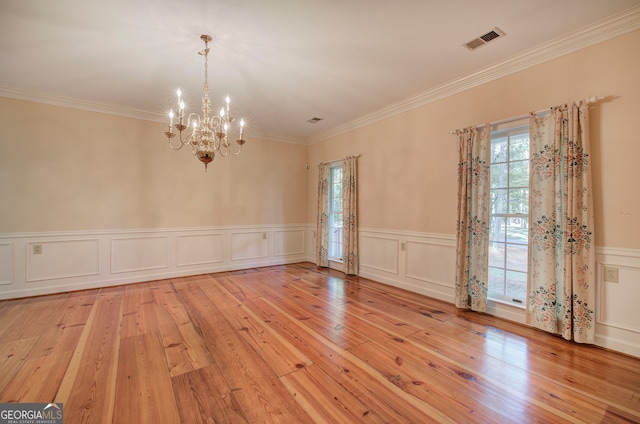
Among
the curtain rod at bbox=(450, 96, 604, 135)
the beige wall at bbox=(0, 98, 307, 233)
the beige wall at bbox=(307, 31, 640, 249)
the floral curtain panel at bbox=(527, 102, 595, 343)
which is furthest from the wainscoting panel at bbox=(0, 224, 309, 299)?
the floral curtain panel at bbox=(527, 102, 595, 343)

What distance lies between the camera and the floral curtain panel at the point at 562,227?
2438 millimetres

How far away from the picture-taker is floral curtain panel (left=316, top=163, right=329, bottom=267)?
18.8ft

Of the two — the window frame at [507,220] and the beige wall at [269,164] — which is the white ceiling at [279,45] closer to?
the beige wall at [269,164]

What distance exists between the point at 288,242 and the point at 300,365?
162 inches

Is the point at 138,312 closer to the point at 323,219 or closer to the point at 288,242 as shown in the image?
the point at 288,242

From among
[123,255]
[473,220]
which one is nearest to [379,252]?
[473,220]

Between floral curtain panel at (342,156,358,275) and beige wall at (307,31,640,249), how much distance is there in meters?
0.14

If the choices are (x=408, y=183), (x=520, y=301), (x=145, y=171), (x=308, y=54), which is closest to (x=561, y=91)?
(x=408, y=183)

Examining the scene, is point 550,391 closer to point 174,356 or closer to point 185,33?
point 174,356

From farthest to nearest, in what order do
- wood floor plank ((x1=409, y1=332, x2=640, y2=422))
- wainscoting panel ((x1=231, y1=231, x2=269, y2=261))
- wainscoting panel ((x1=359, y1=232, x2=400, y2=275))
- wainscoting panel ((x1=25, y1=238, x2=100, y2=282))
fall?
wainscoting panel ((x1=231, y1=231, x2=269, y2=261)) < wainscoting panel ((x1=359, y1=232, x2=400, y2=275)) < wainscoting panel ((x1=25, y1=238, x2=100, y2=282)) < wood floor plank ((x1=409, y1=332, x2=640, y2=422))

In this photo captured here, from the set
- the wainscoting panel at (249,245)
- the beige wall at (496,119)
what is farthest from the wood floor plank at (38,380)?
the beige wall at (496,119)

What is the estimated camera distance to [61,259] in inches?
159

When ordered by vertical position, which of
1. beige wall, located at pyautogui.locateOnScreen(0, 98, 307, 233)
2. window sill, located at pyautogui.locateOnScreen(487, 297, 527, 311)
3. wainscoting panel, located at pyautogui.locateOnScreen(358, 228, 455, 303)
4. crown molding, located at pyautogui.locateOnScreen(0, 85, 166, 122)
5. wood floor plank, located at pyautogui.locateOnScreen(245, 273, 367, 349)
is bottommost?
wood floor plank, located at pyautogui.locateOnScreen(245, 273, 367, 349)
